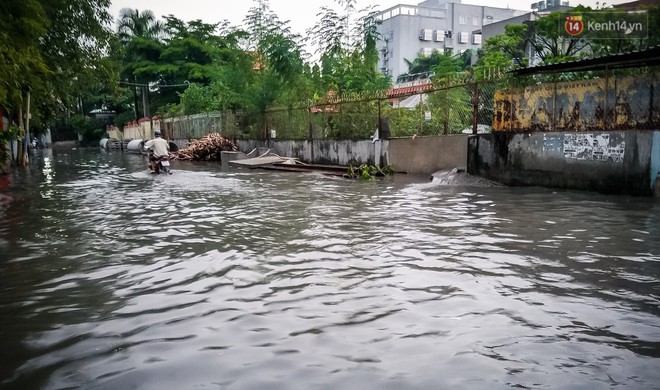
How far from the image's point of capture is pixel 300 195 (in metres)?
12.4

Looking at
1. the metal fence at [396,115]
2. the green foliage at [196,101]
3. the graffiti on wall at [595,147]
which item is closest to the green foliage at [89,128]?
the green foliage at [196,101]

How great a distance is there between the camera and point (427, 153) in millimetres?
16219

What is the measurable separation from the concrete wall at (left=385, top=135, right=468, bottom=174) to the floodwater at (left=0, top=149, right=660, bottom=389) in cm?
586

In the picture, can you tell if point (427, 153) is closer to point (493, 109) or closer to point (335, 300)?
point (493, 109)

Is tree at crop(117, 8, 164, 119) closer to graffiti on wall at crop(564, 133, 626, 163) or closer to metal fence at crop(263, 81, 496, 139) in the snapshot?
metal fence at crop(263, 81, 496, 139)

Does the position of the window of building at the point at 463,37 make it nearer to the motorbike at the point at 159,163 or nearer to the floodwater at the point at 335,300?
the motorbike at the point at 159,163

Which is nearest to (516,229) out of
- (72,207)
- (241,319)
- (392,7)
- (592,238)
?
(592,238)

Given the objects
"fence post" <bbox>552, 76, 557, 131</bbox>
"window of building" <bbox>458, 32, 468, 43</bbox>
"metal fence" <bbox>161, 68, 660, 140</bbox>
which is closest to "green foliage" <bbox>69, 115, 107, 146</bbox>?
"window of building" <bbox>458, 32, 468, 43</bbox>

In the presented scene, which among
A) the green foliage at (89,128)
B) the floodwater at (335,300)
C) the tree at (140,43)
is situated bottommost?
the floodwater at (335,300)

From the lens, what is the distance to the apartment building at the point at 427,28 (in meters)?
64.2

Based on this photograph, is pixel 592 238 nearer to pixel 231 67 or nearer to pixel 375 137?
pixel 375 137

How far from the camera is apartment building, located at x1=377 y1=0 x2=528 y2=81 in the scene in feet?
211

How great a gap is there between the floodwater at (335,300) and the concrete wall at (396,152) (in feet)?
20.3

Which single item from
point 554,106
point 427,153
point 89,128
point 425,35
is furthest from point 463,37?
point 554,106
